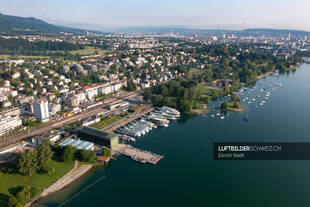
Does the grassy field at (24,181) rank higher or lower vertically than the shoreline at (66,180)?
higher

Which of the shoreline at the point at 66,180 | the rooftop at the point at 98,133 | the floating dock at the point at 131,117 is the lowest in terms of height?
the shoreline at the point at 66,180

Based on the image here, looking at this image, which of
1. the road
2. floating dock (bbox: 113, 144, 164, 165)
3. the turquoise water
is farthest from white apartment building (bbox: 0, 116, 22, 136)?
the turquoise water

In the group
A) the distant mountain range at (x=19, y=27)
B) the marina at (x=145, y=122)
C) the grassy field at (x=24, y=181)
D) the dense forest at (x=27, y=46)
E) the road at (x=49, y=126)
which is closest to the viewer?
the grassy field at (x=24, y=181)

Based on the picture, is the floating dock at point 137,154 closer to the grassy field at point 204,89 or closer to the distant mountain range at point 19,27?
the grassy field at point 204,89

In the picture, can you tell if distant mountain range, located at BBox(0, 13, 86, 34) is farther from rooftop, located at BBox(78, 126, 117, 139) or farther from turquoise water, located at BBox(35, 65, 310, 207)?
turquoise water, located at BBox(35, 65, 310, 207)

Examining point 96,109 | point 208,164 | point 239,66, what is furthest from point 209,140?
point 239,66

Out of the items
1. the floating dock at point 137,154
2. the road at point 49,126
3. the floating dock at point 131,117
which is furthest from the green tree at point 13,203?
the floating dock at point 131,117
